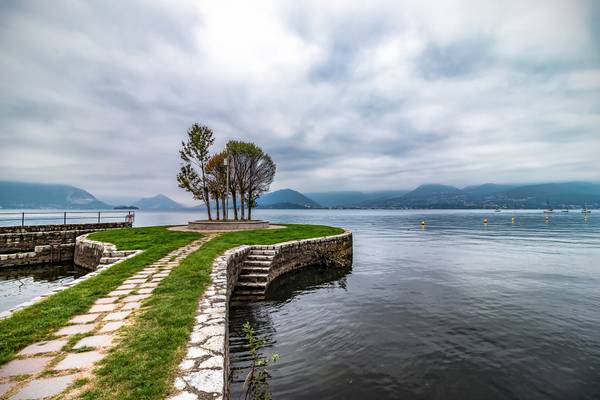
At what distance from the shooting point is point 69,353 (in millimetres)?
4238

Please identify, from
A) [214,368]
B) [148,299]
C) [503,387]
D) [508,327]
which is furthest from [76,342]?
[508,327]

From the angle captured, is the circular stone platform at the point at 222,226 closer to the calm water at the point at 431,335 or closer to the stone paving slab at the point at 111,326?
the calm water at the point at 431,335

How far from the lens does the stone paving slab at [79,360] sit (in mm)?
3873

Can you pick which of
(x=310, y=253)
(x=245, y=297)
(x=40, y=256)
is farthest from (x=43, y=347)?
(x=40, y=256)

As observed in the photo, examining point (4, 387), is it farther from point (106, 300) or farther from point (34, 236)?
point (34, 236)

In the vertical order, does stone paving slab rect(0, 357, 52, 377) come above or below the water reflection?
above

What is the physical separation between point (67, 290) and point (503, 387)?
10.7 metres

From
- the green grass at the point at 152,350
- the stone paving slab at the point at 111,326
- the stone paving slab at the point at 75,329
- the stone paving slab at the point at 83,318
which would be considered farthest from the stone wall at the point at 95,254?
the stone paving slab at the point at 111,326

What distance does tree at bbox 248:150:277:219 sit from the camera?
118ft

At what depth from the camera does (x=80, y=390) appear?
131 inches

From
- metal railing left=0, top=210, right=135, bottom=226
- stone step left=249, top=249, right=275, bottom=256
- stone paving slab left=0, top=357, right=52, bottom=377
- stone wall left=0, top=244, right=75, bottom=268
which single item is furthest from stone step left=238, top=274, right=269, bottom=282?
stone wall left=0, top=244, right=75, bottom=268

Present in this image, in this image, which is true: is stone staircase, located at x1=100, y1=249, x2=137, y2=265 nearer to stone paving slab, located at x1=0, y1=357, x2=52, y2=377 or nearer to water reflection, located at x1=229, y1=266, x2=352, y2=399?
water reflection, located at x1=229, y1=266, x2=352, y2=399

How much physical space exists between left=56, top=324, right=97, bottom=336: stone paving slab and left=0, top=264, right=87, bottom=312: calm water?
8657 mm

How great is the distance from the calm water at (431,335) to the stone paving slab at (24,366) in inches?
132
